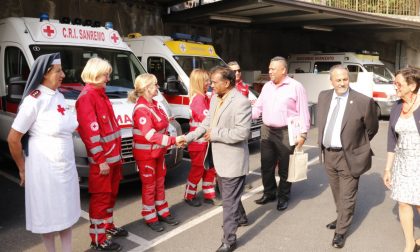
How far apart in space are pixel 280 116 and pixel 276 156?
0.60 m

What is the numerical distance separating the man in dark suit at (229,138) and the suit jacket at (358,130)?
0.99m

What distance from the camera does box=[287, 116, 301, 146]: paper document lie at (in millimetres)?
4555

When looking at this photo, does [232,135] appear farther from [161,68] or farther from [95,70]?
[161,68]

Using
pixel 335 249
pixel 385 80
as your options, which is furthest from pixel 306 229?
pixel 385 80

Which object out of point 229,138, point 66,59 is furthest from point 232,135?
point 66,59

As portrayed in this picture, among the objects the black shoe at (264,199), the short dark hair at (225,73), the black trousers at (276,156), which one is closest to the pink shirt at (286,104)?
the black trousers at (276,156)

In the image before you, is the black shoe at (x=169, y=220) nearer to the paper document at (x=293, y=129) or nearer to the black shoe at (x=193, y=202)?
the black shoe at (x=193, y=202)

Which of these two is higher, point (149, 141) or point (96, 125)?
point (96, 125)

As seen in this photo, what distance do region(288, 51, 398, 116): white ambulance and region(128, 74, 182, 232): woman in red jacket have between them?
9.01 meters

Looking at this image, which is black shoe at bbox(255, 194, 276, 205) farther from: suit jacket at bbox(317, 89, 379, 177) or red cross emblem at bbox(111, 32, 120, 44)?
red cross emblem at bbox(111, 32, 120, 44)

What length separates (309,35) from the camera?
20.6m

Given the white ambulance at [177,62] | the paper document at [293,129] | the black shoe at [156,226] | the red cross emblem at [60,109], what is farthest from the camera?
the white ambulance at [177,62]

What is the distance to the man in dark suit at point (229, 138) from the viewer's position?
3.49 m

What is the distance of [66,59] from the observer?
18.7 feet
